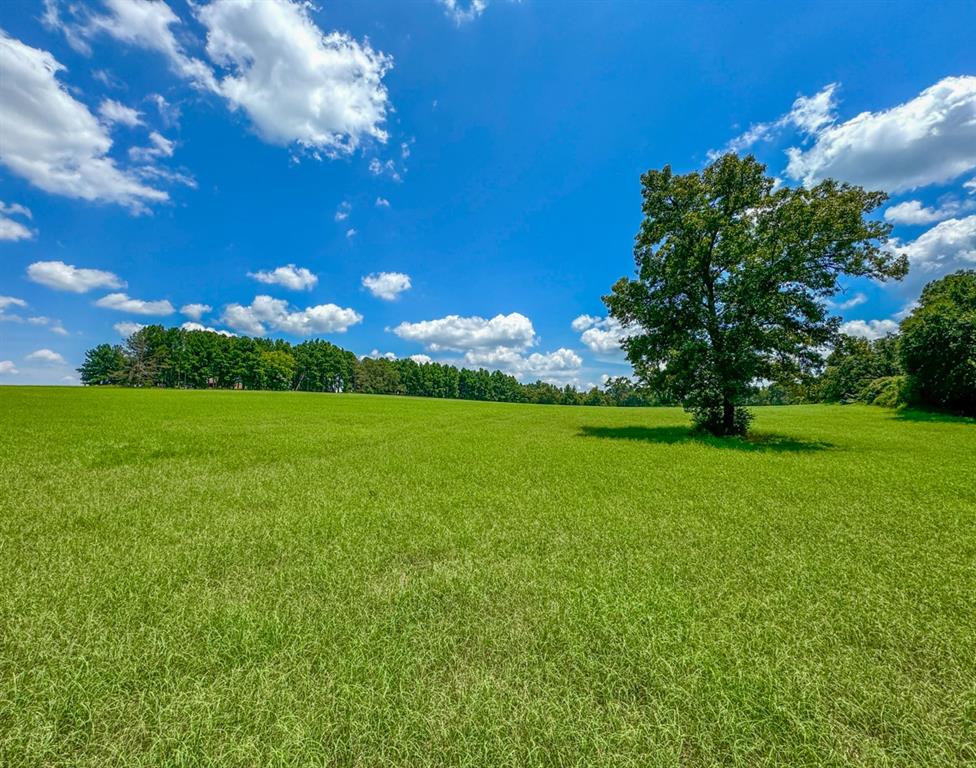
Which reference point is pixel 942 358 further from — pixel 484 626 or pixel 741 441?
pixel 484 626

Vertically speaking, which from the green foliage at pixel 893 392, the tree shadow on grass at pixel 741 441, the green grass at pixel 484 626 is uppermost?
the green foliage at pixel 893 392

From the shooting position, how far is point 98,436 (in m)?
16.4

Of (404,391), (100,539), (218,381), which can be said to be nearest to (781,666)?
(100,539)

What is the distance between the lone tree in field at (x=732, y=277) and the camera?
18.1 m

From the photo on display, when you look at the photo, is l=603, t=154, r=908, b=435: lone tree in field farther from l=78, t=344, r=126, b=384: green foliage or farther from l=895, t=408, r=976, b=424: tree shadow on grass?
l=78, t=344, r=126, b=384: green foliage

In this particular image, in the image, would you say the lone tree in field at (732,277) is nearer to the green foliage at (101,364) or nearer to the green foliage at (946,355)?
the green foliage at (946,355)

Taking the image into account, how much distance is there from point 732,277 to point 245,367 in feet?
377

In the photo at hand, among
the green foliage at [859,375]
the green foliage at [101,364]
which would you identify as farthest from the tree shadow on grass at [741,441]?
the green foliage at [101,364]

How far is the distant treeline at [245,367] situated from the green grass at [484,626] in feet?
286

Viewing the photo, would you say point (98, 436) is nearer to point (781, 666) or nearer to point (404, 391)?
point (781, 666)

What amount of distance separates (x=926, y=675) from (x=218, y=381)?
422 ft

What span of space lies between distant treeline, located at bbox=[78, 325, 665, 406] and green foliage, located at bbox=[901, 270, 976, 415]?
54004 mm

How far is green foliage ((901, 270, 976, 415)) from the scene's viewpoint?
2794cm

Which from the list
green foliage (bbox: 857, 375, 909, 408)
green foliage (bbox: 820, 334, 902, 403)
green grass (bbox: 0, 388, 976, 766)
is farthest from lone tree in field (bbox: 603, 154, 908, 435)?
green foliage (bbox: 820, 334, 902, 403)
